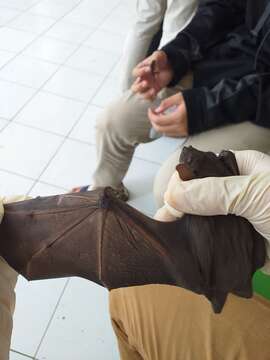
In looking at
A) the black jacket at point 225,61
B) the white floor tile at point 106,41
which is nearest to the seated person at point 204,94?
the black jacket at point 225,61

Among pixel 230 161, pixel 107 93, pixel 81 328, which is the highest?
pixel 230 161

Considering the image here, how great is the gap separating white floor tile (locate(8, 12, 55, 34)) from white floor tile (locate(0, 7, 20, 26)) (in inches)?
1.6

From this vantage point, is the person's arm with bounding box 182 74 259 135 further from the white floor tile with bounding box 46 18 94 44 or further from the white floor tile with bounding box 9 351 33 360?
the white floor tile with bounding box 46 18 94 44

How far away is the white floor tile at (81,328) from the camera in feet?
3.52

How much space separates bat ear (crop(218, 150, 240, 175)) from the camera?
741mm

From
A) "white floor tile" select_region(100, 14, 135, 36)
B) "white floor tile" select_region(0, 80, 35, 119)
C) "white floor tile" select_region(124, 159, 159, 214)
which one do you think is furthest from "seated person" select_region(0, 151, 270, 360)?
"white floor tile" select_region(100, 14, 135, 36)

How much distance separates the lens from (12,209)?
0.67 m

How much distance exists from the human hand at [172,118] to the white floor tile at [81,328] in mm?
570

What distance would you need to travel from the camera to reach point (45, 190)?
1505mm

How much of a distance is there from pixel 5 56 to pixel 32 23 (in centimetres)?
55

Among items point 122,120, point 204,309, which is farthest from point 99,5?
point 204,309

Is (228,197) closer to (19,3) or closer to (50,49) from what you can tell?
(50,49)

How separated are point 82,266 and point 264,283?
1.34 ft

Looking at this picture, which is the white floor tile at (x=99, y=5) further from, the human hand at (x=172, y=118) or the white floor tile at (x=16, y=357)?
the white floor tile at (x=16, y=357)
